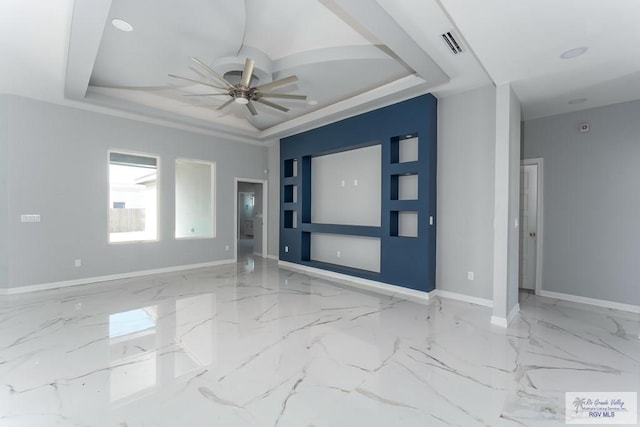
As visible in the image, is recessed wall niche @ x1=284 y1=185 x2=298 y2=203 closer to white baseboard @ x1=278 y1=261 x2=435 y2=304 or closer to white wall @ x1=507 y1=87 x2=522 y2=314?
white baseboard @ x1=278 y1=261 x2=435 y2=304

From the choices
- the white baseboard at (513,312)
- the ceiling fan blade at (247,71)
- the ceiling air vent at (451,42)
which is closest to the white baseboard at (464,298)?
the white baseboard at (513,312)

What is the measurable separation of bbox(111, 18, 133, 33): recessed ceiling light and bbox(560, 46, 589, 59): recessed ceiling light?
4.27m

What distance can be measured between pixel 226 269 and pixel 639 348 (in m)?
6.10

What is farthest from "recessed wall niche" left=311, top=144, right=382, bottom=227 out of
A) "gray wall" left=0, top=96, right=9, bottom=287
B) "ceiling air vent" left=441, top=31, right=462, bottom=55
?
"gray wall" left=0, top=96, right=9, bottom=287

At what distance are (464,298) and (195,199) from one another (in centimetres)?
563

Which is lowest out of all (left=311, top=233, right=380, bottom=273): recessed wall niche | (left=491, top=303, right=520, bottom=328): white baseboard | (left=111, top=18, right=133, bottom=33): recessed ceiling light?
(left=491, top=303, right=520, bottom=328): white baseboard

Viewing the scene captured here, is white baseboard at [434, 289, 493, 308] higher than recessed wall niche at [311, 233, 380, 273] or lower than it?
lower

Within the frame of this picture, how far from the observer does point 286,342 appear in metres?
2.92

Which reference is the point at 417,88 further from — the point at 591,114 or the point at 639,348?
the point at 639,348

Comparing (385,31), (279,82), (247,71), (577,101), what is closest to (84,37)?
(247,71)

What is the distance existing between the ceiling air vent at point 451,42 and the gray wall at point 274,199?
4884mm

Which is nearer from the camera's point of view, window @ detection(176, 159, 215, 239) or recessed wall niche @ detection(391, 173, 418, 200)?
recessed wall niche @ detection(391, 173, 418, 200)

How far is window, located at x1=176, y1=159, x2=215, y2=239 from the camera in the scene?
20.8 ft

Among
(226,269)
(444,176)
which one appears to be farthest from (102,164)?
(444,176)
